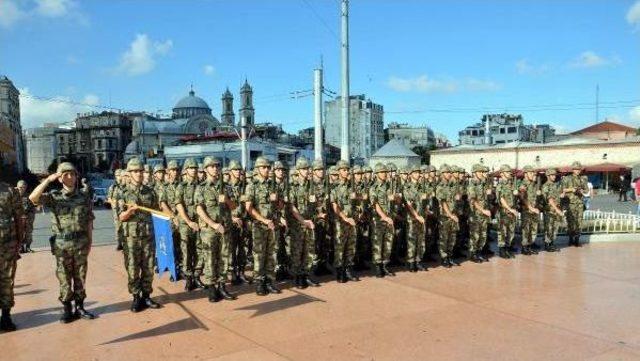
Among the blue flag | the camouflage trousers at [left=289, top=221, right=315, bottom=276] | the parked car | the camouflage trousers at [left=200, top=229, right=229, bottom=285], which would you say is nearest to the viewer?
the blue flag

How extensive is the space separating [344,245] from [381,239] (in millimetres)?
664

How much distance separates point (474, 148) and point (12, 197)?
44229mm

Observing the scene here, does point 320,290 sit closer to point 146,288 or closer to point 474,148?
point 146,288

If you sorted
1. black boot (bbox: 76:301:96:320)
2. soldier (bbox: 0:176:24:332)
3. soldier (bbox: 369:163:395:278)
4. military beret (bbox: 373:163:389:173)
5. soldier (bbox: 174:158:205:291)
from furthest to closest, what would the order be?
military beret (bbox: 373:163:389:173) → soldier (bbox: 369:163:395:278) → soldier (bbox: 174:158:205:291) → black boot (bbox: 76:301:96:320) → soldier (bbox: 0:176:24:332)

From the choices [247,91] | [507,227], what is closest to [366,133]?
[247,91]

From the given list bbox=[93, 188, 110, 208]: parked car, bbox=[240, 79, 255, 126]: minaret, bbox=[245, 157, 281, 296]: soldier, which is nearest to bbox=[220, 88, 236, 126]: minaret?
bbox=[240, 79, 255, 126]: minaret

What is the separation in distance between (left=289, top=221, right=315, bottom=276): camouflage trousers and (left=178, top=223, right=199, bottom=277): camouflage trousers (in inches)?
51.7

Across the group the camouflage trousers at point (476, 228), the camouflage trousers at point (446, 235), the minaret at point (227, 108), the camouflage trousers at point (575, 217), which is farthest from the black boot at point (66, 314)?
the minaret at point (227, 108)

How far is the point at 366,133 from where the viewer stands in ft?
291

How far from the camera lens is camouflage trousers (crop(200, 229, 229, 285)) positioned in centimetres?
647

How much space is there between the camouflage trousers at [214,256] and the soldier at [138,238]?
650 mm

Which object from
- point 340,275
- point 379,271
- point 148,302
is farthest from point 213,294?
point 379,271

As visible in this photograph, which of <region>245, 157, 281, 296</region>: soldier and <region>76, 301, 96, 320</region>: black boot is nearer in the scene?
<region>76, 301, 96, 320</region>: black boot

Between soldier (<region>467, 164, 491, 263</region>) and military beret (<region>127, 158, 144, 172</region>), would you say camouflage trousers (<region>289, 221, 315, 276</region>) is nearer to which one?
military beret (<region>127, 158, 144, 172</region>)
